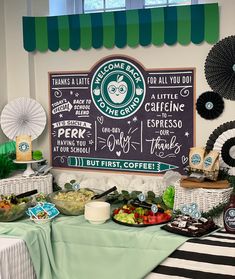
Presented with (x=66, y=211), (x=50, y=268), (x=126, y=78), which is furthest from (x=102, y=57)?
(x=50, y=268)

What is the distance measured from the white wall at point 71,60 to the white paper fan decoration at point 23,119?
10 centimetres

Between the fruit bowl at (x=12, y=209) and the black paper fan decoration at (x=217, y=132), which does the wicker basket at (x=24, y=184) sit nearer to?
the fruit bowl at (x=12, y=209)

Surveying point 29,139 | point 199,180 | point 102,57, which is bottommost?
point 199,180

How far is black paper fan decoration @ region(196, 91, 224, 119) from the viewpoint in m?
2.79

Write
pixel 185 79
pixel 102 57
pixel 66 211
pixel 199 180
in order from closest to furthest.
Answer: pixel 199 180, pixel 66 211, pixel 185 79, pixel 102 57

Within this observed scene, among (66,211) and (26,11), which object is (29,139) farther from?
(26,11)

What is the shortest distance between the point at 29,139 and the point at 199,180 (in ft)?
3.39

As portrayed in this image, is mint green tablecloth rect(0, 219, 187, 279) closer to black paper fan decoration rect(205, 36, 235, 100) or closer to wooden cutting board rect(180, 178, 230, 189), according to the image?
wooden cutting board rect(180, 178, 230, 189)

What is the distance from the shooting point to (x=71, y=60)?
10.4 ft

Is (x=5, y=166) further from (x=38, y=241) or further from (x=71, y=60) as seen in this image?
(x=71, y=60)

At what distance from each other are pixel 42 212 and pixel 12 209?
0.15 metres

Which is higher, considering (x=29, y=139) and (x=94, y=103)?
(x=94, y=103)

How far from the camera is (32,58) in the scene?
3.29 m

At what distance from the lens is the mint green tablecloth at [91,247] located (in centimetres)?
229
